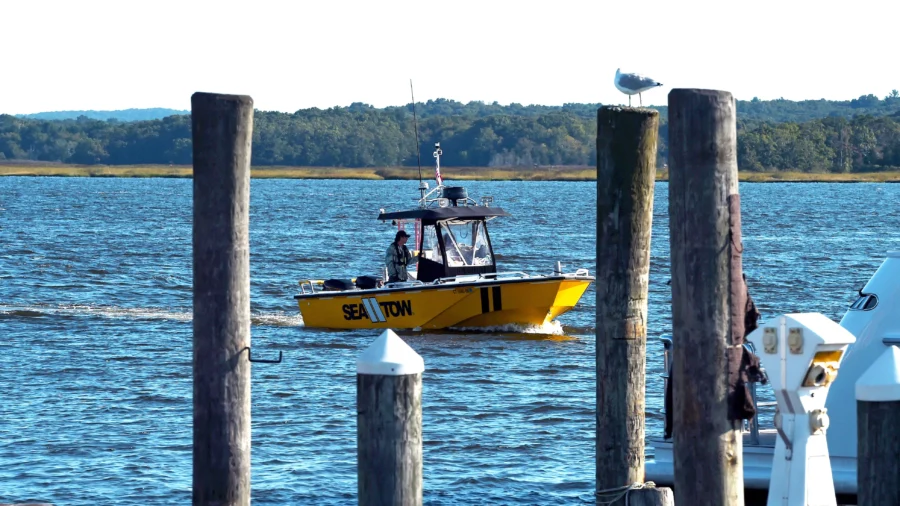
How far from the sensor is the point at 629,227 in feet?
28.2

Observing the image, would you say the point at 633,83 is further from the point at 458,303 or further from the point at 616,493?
the point at 458,303

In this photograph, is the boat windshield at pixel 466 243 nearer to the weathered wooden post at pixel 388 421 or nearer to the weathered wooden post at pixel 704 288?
the weathered wooden post at pixel 704 288

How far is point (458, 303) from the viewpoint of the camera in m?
24.2

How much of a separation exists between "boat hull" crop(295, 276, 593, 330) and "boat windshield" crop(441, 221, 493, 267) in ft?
2.67

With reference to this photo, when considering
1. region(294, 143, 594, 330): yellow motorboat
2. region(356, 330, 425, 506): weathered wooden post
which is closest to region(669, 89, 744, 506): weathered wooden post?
region(356, 330, 425, 506): weathered wooden post

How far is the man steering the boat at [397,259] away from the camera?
2396 cm

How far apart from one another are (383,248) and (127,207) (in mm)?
45560

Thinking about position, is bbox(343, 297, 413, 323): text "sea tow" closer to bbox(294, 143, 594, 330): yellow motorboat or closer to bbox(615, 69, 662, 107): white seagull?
bbox(294, 143, 594, 330): yellow motorboat

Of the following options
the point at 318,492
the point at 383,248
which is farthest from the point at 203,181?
the point at 383,248

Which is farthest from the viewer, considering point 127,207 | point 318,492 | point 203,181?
point 127,207

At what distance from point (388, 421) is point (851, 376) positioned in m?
4.33

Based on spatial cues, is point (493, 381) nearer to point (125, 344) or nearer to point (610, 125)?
point (125, 344)

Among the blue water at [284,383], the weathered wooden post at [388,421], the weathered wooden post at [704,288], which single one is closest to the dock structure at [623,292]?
the weathered wooden post at [704,288]

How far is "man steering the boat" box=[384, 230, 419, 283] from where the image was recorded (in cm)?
2396
